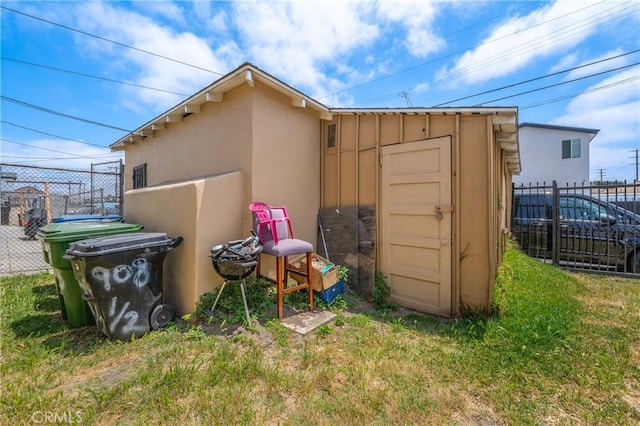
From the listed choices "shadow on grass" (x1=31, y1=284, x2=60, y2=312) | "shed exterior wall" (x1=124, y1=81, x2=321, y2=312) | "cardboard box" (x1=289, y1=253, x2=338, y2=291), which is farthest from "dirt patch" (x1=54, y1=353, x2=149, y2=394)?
"shadow on grass" (x1=31, y1=284, x2=60, y2=312)

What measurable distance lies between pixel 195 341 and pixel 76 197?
10422 millimetres

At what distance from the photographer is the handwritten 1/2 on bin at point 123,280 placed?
8.99 ft

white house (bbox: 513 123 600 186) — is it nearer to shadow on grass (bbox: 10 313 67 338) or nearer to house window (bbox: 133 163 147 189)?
house window (bbox: 133 163 147 189)

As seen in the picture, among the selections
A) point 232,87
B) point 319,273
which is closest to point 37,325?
point 319,273

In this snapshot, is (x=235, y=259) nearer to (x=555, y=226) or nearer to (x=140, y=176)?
(x=140, y=176)

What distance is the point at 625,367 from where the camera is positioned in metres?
2.46

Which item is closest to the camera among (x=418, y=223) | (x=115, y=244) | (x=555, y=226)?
(x=115, y=244)

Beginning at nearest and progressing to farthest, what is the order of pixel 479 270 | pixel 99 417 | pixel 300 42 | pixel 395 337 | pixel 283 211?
pixel 99 417 → pixel 395 337 → pixel 479 270 → pixel 283 211 → pixel 300 42

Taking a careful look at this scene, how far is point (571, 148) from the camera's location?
1573 cm

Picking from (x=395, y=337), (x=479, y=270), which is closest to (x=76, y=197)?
(x=395, y=337)

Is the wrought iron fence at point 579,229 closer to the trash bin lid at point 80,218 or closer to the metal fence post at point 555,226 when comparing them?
the metal fence post at point 555,226

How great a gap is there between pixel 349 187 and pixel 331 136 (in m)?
1.04

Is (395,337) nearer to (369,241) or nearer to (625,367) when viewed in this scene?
(369,241)

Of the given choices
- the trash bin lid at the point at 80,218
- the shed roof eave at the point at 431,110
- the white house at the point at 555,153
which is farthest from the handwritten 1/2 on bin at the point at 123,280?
the white house at the point at 555,153
